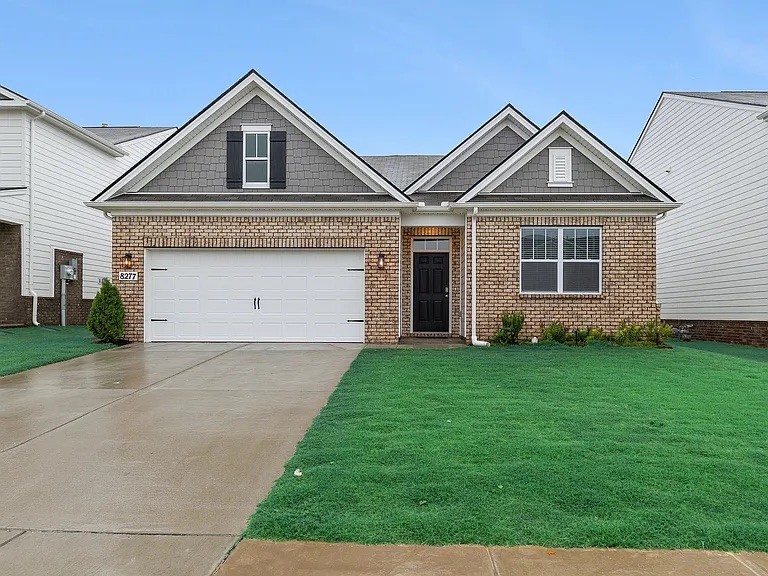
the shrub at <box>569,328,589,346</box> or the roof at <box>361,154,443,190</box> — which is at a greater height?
the roof at <box>361,154,443,190</box>

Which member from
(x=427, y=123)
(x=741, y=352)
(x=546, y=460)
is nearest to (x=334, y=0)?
(x=427, y=123)

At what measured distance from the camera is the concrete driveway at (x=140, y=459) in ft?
11.4

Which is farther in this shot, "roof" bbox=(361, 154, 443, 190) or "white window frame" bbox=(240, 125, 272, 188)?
"roof" bbox=(361, 154, 443, 190)

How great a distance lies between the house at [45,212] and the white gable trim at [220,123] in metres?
5.25

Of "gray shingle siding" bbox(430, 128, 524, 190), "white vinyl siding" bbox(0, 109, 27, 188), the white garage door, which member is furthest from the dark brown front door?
"white vinyl siding" bbox(0, 109, 27, 188)

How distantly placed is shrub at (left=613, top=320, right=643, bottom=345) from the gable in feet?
10.0

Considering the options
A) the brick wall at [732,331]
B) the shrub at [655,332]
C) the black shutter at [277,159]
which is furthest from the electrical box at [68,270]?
the brick wall at [732,331]

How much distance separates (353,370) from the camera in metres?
9.96

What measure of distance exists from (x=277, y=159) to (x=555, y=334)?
745cm

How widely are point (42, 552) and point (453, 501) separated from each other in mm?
2326

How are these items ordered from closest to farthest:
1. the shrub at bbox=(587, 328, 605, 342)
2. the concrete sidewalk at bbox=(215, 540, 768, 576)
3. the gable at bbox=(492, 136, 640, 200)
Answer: the concrete sidewalk at bbox=(215, 540, 768, 576) → the shrub at bbox=(587, 328, 605, 342) → the gable at bbox=(492, 136, 640, 200)

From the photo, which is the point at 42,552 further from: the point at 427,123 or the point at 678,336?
the point at 427,123

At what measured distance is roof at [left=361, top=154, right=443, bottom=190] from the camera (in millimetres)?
18562

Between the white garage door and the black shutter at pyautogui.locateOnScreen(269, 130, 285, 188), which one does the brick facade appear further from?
the black shutter at pyautogui.locateOnScreen(269, 130, 285, 188)
